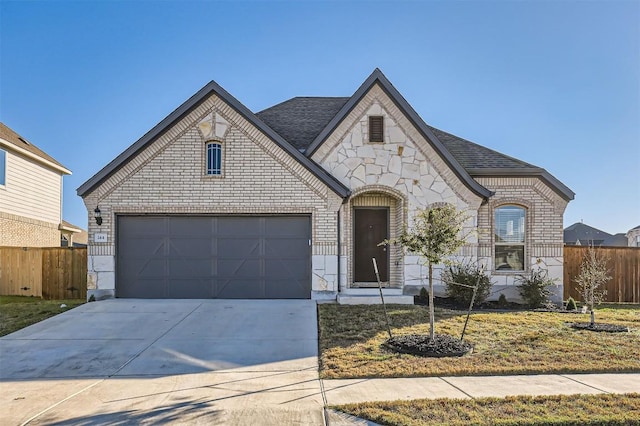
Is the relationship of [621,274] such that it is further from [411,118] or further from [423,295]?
[411,118]

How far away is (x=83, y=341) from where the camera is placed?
9.15 m

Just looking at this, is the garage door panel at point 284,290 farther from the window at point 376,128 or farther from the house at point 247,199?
the window at point 376,128

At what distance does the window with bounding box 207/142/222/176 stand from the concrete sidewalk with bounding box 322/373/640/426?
329 inches

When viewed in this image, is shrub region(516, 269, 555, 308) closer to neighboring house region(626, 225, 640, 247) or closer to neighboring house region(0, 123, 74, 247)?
neighboring house region(0, 123, 74, 247)

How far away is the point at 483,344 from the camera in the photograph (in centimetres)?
877

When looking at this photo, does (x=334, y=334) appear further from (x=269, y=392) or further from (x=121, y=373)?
(x=121, y=373)

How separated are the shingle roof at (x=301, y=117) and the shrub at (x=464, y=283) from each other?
5641mm

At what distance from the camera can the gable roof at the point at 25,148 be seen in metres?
20.7

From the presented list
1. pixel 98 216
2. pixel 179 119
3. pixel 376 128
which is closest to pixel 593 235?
pixel 376 128

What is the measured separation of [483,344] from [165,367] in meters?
5.41

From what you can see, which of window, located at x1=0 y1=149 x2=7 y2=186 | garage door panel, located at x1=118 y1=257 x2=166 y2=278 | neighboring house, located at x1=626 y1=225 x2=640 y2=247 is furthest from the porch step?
neighboring house, located at x1=626 y1=225 x2=640 y2=247

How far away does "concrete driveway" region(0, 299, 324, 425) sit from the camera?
18.5ft

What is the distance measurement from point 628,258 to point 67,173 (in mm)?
25333

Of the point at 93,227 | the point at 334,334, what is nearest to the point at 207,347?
the point at 334,334
